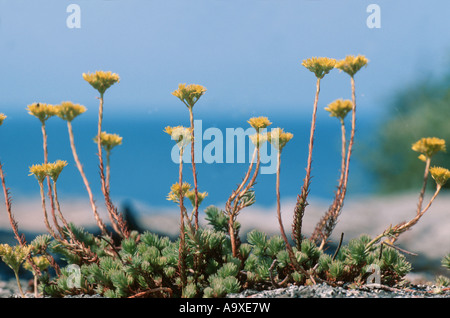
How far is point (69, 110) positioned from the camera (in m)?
1.83

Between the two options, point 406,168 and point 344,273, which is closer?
point 344,273

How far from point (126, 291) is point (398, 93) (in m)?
6.80

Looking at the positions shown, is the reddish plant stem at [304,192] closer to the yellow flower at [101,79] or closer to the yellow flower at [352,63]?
the yellow flower at [352,63]

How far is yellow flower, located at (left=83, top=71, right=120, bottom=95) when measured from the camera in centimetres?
183

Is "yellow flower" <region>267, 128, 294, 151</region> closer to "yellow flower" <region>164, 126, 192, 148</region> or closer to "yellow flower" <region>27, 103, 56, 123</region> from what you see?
"yellow flower" <region>164, 126, 192, 148</region>

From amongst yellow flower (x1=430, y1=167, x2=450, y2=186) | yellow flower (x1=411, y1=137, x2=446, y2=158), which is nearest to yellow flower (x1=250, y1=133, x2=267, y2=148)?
yellow flower (x1=411, y1=137, x2=446, y2=158)

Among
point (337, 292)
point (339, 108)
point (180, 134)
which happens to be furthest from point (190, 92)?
point (337, 292)

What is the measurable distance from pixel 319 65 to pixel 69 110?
1.01 metres

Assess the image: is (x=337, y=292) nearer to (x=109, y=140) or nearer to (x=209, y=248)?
(x=209, y=248)

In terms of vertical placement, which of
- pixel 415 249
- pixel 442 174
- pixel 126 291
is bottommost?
pixel 415 249

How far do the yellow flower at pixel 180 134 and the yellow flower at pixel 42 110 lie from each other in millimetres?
503

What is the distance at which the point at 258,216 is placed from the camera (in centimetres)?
400
